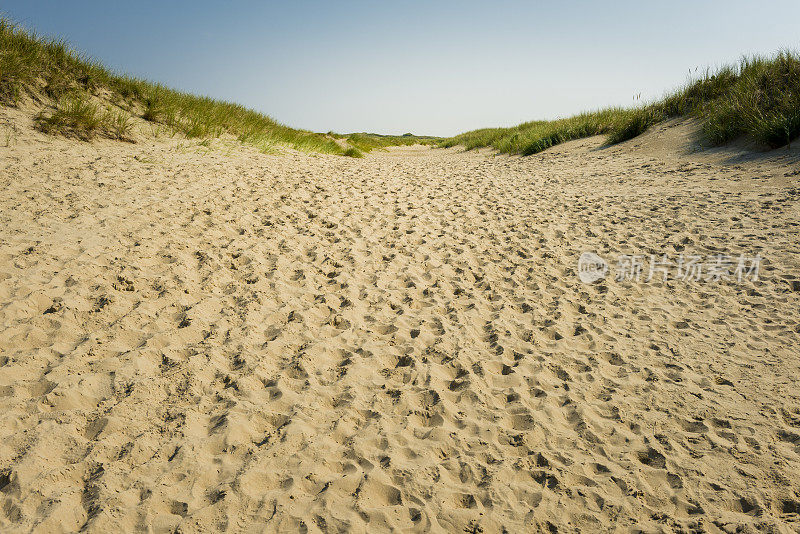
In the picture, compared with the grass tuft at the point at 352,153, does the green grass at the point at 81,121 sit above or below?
above

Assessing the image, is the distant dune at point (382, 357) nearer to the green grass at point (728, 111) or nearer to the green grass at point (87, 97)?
the green grass at point (87, 97)

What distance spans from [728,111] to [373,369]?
11157 millimetres

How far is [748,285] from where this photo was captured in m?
4.76

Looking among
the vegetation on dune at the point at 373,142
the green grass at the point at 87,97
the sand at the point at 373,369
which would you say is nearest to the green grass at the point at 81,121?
the green grass at the point at 87,97

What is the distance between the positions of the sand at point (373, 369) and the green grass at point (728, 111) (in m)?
3.04

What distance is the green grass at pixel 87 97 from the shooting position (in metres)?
8.17

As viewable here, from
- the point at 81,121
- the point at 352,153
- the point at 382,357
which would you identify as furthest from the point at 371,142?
the point at 382,357

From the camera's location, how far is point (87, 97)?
9281 mm

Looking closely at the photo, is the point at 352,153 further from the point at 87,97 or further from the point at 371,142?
the point at 371,142

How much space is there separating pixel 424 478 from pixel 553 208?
635 centimetres

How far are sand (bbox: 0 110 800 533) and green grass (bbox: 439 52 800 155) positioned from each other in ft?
9.96

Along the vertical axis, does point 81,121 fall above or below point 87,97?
below

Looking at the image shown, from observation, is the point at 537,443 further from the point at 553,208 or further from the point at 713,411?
the point at 553,208

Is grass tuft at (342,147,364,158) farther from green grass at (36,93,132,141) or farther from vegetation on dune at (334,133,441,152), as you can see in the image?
green grass at (36,93,132,141)
